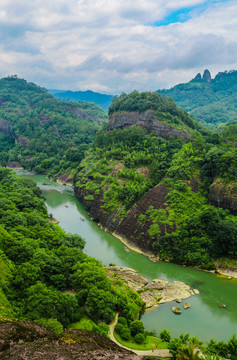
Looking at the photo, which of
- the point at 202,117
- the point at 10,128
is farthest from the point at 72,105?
the point at 202,117

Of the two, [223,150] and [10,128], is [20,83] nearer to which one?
[10,128]

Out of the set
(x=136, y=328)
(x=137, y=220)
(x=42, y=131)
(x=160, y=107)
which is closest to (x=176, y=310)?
(x=136, y=328)

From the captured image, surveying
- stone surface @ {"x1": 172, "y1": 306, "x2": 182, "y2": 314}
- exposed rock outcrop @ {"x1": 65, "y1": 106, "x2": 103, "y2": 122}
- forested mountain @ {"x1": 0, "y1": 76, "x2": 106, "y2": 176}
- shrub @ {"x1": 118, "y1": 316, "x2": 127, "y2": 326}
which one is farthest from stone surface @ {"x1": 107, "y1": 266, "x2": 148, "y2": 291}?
exposed rock outcrop @ {"x1": 65, "y1": 106, "x2": 103, "y2": 122}

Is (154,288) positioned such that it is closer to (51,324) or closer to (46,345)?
(51,324)

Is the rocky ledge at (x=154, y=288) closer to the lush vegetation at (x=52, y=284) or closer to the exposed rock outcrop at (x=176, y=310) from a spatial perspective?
the exposed rock outcrop at (x=176, y=310)

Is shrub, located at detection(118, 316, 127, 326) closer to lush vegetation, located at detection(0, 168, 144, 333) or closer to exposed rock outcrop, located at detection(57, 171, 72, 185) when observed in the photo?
lush vegetation, located at detection(0, 168, 144, 333)

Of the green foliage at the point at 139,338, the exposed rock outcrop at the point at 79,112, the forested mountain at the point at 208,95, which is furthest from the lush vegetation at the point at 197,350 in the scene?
the forested mountain at the point at 208,95
